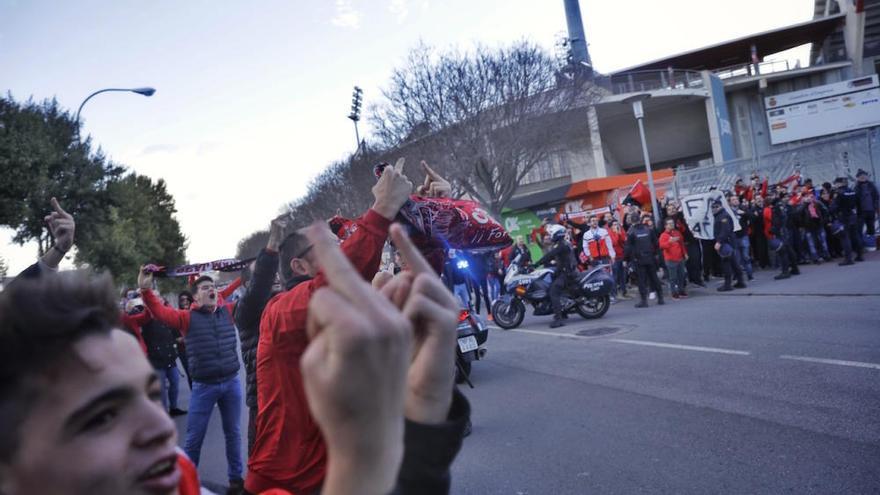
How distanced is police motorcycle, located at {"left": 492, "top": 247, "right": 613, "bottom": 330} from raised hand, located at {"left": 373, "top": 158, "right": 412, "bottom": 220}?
10.0m

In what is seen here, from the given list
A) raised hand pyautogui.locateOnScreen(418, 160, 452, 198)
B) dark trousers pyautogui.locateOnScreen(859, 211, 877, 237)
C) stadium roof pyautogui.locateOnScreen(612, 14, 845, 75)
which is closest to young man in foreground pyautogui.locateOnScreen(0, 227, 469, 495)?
raised hand pyautogui.locateOnScreen(418, 160, 452, 198)

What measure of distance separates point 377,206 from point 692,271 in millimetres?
13534

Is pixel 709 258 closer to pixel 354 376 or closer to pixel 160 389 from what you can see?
pixel 160 389

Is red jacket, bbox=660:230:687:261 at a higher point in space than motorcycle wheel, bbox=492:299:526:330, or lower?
higher

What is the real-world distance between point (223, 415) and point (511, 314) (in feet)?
25.0

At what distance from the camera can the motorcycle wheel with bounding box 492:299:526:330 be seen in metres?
12.2

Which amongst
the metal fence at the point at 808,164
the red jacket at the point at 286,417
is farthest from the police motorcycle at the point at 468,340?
the metal fence at the point at 808,164

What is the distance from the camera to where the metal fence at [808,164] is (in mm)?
18016

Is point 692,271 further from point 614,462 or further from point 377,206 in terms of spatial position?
point 377,206

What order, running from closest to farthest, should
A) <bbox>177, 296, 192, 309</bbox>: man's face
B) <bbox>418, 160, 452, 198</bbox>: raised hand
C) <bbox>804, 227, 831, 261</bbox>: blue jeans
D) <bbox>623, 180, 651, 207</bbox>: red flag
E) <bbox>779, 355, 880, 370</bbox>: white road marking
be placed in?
<bbox>418, 160, 452, 198</bbox>: raised hand, <bbox>779, 355, 880, 370</bbox>: white road marking, <bbox>177, 296, 192, 309</bbox>: man's face, <bbox>804, 227, 831, 261</bbox>: blue jeans, <bbox>623, 180, 651, 207</bbox>: red flag

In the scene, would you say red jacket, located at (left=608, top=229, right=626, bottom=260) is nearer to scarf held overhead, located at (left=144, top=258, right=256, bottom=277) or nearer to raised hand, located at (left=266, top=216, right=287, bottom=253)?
scarf held overhead, located at (left=144, top=258, right=256, bottom=277)

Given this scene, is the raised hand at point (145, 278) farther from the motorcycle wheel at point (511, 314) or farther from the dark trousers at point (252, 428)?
the motorcycle wheel at point (511, 314)

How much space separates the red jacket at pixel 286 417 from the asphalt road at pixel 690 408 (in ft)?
7.56

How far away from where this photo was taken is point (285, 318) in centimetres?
239
